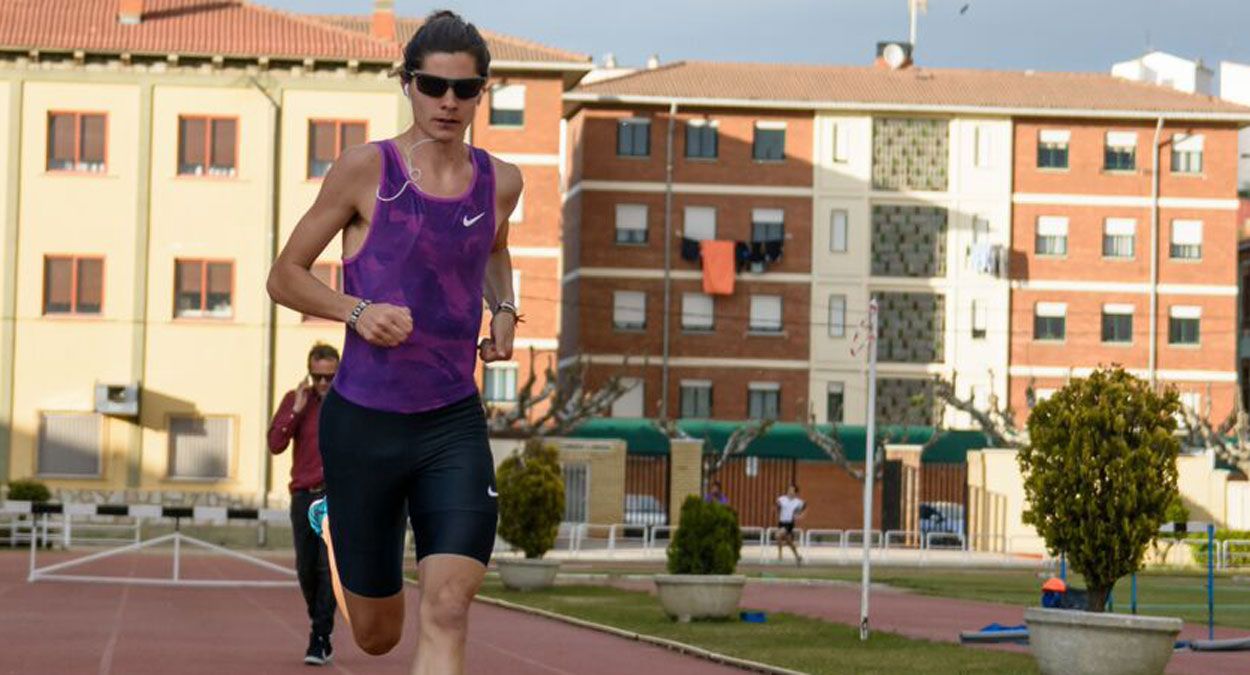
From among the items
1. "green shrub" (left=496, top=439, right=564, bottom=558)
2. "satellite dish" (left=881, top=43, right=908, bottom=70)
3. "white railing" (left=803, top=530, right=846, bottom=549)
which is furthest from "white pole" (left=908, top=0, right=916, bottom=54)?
"green shrub" (left=496, top=439, right=564, bottom=558)

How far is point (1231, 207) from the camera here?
3174 inches

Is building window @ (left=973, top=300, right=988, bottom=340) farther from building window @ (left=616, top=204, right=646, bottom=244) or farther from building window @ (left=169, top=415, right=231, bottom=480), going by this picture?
building window @ (left=169, top=415, right=231, bottom=480)

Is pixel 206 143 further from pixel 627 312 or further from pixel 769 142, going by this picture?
pixel 769 142

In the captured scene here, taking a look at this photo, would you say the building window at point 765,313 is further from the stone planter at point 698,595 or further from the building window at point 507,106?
the stone planter at point 698,595

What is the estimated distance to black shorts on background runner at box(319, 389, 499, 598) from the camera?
6449mm

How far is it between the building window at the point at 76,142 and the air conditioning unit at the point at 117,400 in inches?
197

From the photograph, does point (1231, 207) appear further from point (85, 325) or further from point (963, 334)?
point (85, 325)

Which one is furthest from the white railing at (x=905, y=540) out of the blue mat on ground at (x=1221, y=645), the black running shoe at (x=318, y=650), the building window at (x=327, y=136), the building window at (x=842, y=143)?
the black running shoe at (x=318, y=650)

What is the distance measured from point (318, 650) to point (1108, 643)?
16.0 feet

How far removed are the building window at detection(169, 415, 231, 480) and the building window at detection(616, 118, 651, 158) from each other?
27.5 metres

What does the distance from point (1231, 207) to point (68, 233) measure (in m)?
42.8

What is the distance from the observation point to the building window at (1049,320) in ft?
263

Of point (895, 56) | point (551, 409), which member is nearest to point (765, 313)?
point (895, 56)

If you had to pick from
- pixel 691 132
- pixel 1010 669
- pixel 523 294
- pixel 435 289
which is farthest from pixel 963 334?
pixel 435 289
